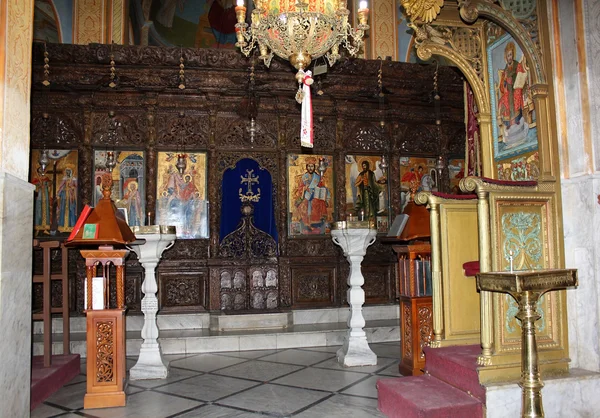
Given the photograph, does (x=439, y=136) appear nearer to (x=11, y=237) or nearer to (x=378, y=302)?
(x=378, y=302)

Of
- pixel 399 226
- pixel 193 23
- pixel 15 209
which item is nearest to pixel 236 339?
pixel 399 226

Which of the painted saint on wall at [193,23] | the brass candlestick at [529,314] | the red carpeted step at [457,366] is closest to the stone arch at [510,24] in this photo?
the brass candlestick at [529,314]

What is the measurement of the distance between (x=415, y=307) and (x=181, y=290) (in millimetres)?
3860

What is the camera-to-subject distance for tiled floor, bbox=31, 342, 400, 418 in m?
3.98

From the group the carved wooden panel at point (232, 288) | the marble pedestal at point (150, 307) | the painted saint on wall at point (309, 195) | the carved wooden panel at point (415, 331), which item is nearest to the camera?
the carved wooden panel at point (415, 331)

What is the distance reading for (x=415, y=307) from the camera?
4.94 meters

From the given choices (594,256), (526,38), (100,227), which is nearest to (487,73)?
(526,38)

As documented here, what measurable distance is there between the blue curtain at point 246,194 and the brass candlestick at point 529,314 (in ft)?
16.4

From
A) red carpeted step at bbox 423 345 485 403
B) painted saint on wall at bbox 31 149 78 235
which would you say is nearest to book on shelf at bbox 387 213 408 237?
red carpeted step at bbox 423 345 485 403

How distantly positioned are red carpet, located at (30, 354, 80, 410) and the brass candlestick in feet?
→ 12.3

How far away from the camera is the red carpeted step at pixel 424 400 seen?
10.8ft

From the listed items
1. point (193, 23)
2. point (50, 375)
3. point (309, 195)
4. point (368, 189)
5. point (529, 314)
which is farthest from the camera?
point (193, 23)

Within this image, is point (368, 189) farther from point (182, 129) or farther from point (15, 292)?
point (15, 292)

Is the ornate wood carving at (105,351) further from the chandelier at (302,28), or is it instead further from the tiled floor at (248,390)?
the chandelier at (302,28)
